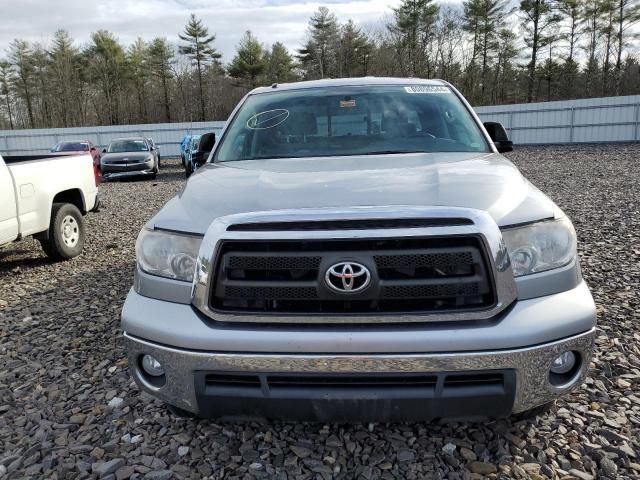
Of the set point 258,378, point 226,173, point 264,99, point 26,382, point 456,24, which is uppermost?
point 456,24

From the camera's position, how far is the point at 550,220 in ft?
7.06

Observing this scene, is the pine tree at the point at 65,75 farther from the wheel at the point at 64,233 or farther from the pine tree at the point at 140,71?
the wheel at the point at 64,233

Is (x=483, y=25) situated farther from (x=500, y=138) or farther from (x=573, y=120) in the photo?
(x=500, y=138)

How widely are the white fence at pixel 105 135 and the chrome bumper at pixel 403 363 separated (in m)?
28.6

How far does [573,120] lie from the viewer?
84.6 feet

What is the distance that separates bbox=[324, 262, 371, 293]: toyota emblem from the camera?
1.93 metres

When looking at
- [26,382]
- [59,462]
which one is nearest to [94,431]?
[59,462]

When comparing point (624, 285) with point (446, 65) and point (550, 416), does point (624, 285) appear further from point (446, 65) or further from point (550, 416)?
point (446, 65)

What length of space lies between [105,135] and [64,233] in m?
27.8

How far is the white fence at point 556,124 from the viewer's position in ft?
80.5

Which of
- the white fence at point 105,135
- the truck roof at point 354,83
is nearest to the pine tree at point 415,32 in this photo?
the white fence at point 105,135

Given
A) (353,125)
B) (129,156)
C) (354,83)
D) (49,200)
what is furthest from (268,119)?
(129,156)

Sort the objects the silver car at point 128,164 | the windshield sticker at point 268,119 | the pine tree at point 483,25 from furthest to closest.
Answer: the pine tree at point 483,25 < the silver car at point 128,164 < the windshield sticker at point 268,119

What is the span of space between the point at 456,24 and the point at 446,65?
3587mm
